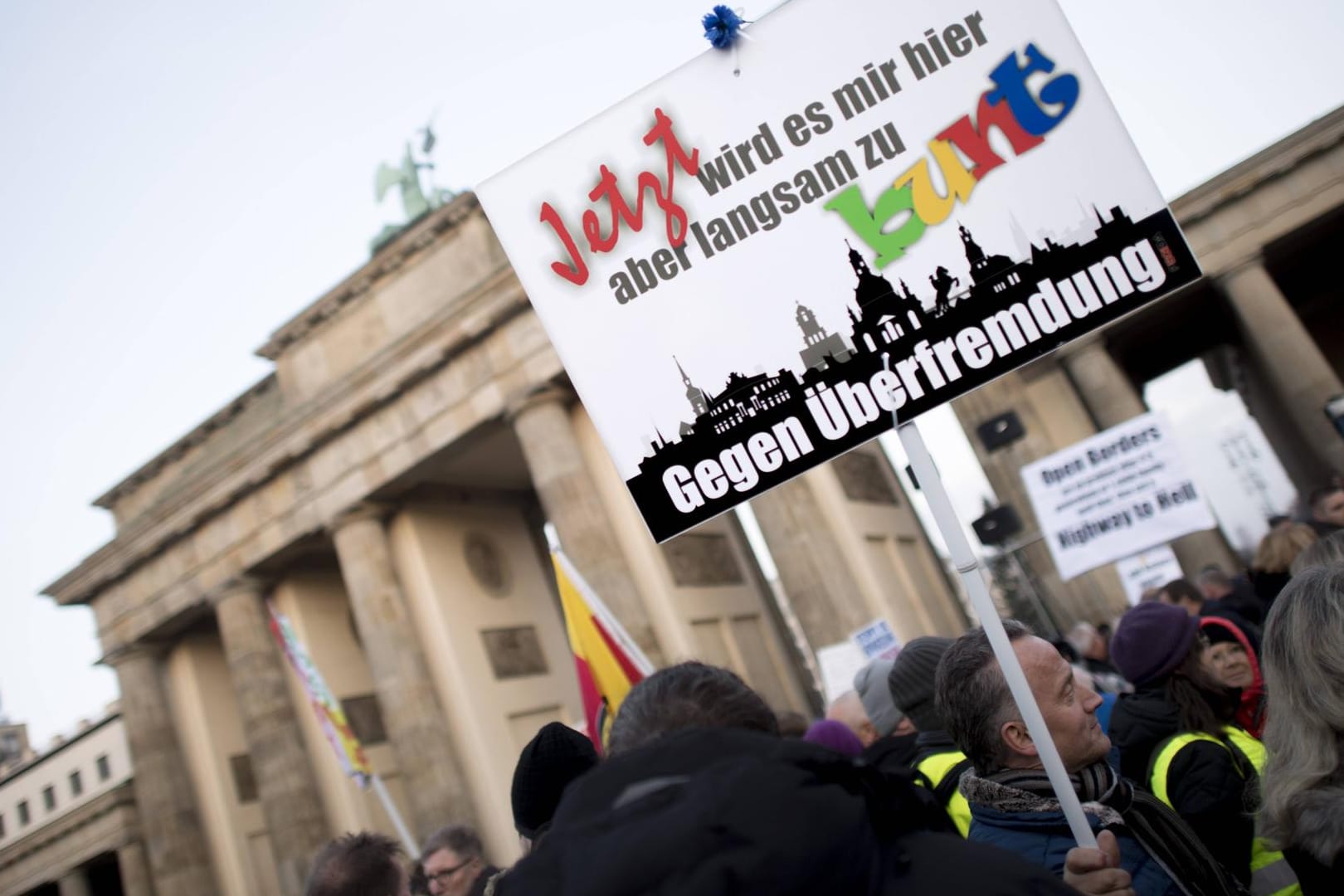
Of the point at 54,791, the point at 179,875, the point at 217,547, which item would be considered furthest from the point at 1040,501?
the point at 54,791

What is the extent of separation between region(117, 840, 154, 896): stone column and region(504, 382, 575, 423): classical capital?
19.2 meters

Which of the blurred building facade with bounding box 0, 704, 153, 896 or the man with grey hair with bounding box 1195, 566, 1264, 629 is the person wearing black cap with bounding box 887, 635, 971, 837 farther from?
the blurred building facade with bounding box 0, 704, 153, 896

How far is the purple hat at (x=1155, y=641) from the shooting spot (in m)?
3.65

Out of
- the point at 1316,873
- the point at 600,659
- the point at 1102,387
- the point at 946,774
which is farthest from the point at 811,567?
the point at 1316,873

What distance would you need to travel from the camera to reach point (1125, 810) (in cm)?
263

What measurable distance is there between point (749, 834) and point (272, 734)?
23269 millimetres

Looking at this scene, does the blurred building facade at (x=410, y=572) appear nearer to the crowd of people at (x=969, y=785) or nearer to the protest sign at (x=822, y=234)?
the crowd of people at (x=969, y=785)

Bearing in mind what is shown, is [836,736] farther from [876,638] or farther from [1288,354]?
[1288,354]

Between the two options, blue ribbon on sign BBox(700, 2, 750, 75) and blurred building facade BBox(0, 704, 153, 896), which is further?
blurred building facade BBox(0, 704, 153, 896)

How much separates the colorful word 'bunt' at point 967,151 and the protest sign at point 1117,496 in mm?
7223

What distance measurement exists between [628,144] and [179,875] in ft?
83.1

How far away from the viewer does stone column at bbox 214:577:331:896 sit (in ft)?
71.6

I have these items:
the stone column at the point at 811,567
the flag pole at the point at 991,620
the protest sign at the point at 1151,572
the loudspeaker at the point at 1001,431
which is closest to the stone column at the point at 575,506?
the stone column at the point at 811,567

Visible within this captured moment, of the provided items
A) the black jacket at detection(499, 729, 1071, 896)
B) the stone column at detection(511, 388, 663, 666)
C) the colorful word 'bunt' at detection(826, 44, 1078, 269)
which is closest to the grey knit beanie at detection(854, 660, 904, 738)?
the colorful word 'bunt' at detection(826, 44, 1078, 269)
